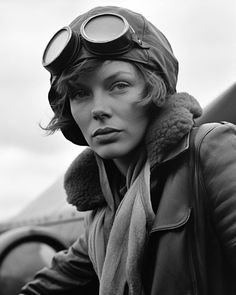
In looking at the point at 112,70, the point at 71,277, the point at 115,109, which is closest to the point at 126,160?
the point at 115,109

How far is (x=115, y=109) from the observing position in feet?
6.93

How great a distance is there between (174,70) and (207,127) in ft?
0.86

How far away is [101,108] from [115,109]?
0.14ft

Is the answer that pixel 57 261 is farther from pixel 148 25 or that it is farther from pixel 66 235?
pixel 66 235

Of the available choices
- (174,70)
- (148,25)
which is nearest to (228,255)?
(174,70)

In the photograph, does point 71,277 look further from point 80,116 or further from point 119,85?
point 119,85

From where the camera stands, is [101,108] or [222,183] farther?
[101,108]

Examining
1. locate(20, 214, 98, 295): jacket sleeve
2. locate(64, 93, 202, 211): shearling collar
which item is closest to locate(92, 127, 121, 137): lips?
locate(64, 93, 202, 211): shearling collar

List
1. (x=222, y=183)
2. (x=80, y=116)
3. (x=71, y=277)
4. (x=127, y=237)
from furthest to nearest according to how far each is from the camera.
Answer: (x=71, y=277) < (x=80, y=116) < (x=127, y=237) < (x=222, y=183)

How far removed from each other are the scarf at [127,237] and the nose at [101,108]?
0.17 m

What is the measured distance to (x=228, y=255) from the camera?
1970 mm

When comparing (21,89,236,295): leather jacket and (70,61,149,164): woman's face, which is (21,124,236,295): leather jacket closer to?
(21,89,236,295): leather jacket

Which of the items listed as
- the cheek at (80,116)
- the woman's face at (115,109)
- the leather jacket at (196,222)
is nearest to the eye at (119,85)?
the woman's face at (115,109)

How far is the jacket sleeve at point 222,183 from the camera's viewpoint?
1.94 metres
